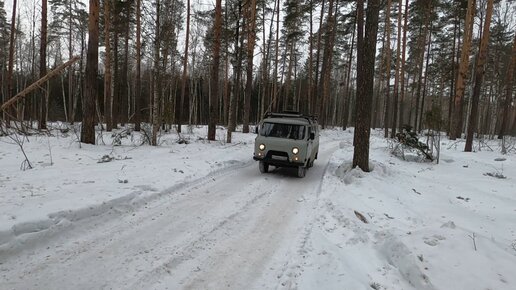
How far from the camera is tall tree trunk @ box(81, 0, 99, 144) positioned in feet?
38.7

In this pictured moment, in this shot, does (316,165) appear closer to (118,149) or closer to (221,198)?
(221,198)

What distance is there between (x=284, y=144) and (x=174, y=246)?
6385 mm

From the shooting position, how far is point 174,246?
4.70m

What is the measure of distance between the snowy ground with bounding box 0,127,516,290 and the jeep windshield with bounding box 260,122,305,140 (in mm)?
1858

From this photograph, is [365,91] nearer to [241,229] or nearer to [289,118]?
[289,118]

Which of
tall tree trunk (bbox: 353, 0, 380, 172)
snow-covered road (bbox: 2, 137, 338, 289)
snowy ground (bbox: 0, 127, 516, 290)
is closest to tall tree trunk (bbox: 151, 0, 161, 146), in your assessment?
snowy ground (bbox: 0, 127, 516, 290)

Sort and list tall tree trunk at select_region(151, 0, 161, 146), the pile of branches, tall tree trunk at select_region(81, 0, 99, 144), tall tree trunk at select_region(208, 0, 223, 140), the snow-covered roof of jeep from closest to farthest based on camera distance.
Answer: the snow-covered roof of jeep < tall tree trunk at select_region(81, 0, 99, 144) < the pile of branches < tall tree trunk at select_region(151, 0, 161, 146) < tall tree trunk at select_region(208, 0, 223, 140)

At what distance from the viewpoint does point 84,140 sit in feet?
40.9

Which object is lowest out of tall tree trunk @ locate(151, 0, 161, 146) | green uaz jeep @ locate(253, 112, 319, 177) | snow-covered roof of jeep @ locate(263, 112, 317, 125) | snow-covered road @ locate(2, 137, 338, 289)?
snow-covered road @ locate(2, 137, 338, 289)

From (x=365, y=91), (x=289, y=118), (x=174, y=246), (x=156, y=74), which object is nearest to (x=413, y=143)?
(x=365, y=91)

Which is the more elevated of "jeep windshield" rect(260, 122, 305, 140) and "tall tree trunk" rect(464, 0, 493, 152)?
"tall tree trunk" rect(464, 0, 493, 152)

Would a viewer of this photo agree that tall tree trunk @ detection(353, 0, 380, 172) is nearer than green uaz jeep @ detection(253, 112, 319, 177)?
Yes

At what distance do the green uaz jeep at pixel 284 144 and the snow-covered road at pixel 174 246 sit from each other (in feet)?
9.47

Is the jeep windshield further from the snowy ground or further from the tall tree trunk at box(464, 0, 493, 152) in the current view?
the tall tree trunk at box(464, 0, 493, 152)
